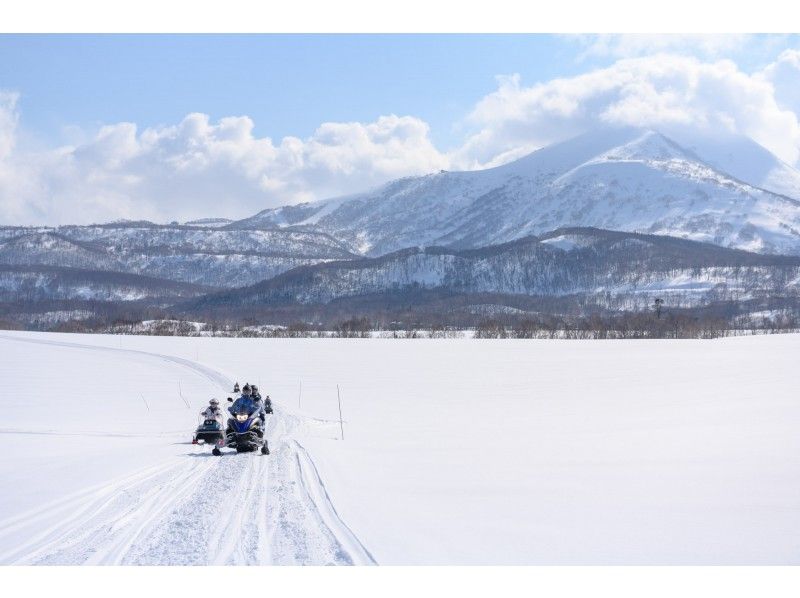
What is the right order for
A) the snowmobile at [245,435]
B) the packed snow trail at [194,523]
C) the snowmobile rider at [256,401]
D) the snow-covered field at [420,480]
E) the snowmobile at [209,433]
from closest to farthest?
the packed snow trail at [194,523] < the snow-covered field at [420,480] < the snowmobile at [245,435] < the snowmobile at [209,433] < the snowmobile rider at [256,401]

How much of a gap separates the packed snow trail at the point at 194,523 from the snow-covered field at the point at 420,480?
5 centimetres

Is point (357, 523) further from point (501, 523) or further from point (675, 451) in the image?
point (675, 451)

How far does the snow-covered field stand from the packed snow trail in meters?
0.05

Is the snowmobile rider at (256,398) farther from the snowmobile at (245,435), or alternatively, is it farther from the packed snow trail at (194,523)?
the packed snow trail at (194,523)

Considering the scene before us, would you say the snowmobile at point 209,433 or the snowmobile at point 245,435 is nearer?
the snowmobile at point 245,435

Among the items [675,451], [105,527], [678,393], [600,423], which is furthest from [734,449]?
[678,393]

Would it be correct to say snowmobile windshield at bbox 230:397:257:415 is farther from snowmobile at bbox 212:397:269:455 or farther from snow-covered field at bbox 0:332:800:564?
snow-covered field at bbox 0:332:800:564

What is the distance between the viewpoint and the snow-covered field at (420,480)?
10.4m

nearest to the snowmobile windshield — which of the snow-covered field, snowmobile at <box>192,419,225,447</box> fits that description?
snowmobile at <box>192,419,225,447</box>

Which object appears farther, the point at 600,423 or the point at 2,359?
the point at 2,359

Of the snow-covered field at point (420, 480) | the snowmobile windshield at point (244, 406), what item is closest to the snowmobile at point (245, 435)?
the snow-covered field at point (420, 480)

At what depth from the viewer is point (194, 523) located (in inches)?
452
